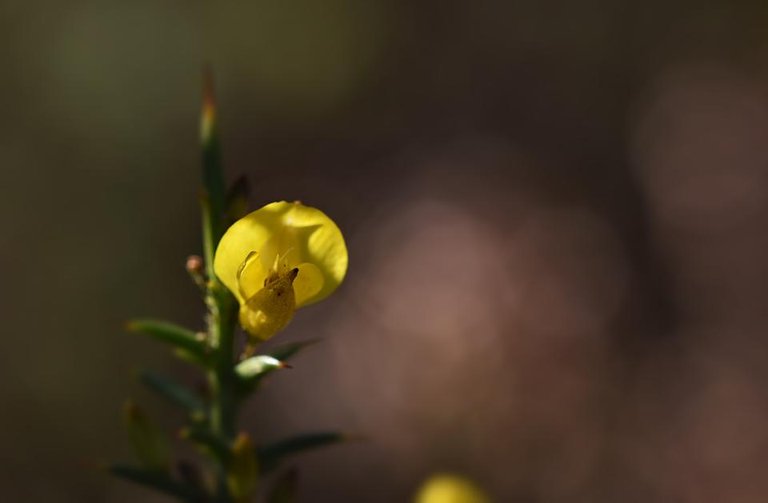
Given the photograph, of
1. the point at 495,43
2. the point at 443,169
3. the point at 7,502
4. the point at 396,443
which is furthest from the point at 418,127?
the point at 7,502

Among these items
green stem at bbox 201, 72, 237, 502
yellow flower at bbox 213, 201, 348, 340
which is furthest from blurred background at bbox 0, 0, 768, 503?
yellow flower at bbox 213, 201, 348, 340

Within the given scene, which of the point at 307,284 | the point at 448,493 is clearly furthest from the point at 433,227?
the point at 307,284

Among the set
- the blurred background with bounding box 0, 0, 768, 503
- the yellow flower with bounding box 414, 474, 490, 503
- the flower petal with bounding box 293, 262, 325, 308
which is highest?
the flower petal with bounding box 293, 262, 325, 308

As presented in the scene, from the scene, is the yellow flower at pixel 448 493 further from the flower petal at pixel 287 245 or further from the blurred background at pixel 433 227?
the blurred background at pixel 433 227

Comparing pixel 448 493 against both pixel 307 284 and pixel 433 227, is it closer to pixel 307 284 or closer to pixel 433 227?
pixel 307 284

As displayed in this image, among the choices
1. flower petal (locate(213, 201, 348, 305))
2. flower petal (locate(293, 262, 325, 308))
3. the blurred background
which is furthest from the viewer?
the blurred background

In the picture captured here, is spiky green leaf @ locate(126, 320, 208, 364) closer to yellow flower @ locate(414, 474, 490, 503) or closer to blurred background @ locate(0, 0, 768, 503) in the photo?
yellow flower @ locate(414, 474, 490, 503)

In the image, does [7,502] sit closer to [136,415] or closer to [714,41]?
[136,415]

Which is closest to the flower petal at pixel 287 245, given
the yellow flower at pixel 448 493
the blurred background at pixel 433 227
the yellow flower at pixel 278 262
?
the yellow flower at pixel 278 262
